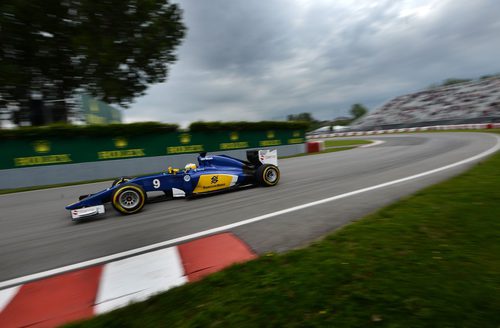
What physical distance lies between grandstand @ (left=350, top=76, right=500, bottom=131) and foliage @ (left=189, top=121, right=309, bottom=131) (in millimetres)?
23891

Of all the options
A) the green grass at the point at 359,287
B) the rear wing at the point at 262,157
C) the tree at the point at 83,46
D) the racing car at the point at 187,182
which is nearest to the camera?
the green grass at the point at 359,287

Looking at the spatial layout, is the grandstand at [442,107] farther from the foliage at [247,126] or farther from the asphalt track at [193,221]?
the asphalt track at [193,221]

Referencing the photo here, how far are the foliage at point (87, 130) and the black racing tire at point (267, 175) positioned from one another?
8563mm

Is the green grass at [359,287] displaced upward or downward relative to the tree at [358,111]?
downward

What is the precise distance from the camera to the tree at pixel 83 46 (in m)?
15.4

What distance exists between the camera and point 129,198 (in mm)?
4926

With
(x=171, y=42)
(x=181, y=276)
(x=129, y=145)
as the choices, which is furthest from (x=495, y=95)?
(x=181, y=276)

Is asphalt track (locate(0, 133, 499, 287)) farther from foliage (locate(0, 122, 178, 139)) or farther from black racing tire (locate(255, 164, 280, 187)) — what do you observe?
Result: foliage (locate(0, 122, 178, 139))

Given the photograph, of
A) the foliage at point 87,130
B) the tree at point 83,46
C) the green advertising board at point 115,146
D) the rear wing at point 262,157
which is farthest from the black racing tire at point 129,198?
the tree at point 83,46

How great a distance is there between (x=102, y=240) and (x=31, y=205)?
439 cm

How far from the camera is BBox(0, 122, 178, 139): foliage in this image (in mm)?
10414

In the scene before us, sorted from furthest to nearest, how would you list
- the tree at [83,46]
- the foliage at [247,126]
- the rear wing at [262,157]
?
the tree at [83,46] < the foliage at [247,126] < the rear wing at [262,157]

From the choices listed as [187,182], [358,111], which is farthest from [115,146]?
[358,111]

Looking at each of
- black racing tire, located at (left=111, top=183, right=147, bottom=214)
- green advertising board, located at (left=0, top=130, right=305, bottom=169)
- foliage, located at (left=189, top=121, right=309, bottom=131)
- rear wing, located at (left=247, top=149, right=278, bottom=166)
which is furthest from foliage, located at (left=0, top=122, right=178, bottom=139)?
black racing tire, located at (left=111, top=183, right=147, bottom=214)
